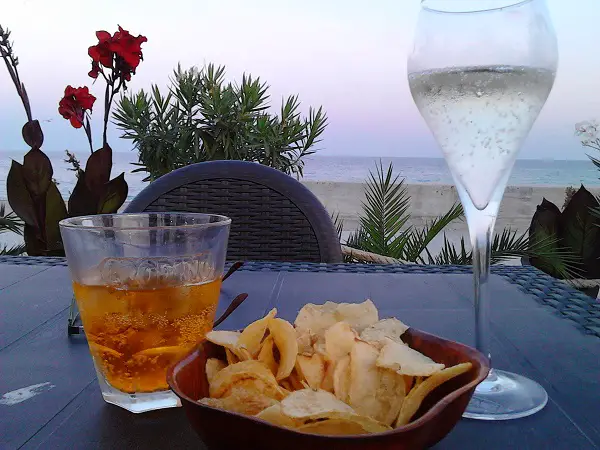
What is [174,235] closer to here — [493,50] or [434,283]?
[493,50]

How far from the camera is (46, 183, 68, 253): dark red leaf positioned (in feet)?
8.46

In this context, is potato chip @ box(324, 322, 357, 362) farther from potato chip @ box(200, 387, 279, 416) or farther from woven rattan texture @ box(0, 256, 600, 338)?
woven rattan texture @ box(0, 256, 600, 338)

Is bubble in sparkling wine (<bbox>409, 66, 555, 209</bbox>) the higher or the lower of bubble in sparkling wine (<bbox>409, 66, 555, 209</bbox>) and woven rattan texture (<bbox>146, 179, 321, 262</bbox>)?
the higher

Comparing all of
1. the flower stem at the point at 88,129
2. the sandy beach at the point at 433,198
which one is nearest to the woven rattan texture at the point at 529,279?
the flower stem at the point at 88,129

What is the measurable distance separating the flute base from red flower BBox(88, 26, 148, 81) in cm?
233

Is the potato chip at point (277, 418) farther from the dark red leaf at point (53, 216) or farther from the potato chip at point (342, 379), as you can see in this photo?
the dark red leaf at point (53, 216)

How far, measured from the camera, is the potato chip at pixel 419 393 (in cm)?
34

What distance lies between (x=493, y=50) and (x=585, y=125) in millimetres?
3273

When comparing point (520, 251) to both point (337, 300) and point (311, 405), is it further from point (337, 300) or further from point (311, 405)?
point (311, 405)

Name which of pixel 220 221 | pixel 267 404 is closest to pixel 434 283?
pixel 220 221

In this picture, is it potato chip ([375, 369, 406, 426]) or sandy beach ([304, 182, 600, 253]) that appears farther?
sandy beach ([304, 182, 600, 253])

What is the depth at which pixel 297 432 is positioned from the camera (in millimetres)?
281

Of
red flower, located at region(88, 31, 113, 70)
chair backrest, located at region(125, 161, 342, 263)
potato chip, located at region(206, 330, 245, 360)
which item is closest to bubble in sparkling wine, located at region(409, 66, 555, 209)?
potato chip, located at region(206, 330, 245, 360)

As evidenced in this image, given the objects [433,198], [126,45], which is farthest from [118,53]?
[433,198]
